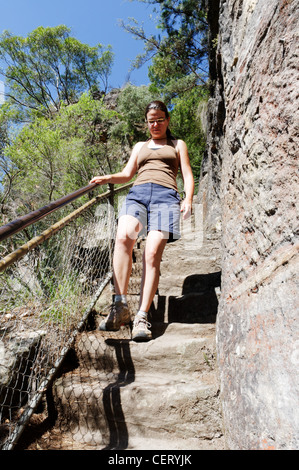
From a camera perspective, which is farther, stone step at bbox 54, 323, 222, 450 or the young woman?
the young woman

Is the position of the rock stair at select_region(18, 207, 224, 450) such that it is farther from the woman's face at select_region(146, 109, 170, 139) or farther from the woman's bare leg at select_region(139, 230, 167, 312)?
the woman's face at select_region(146, 109, 170, 139)

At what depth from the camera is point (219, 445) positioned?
4.52 feet

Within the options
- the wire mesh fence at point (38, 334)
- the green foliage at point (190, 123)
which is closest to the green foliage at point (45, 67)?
the green foliage at point (190, 123)

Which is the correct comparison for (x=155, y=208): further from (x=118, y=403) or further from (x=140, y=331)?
(x=118, y=403)

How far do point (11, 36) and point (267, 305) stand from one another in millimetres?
24705

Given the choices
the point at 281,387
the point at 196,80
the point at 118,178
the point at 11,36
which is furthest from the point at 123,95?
the point at 281,387

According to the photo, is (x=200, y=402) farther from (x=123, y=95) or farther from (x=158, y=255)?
(x=123, y=95)

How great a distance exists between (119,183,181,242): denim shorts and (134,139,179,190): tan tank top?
58 millimetres

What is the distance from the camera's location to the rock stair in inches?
58.0

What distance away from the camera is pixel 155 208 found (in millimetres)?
2098

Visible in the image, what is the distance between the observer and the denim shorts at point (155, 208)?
2039 millimetres

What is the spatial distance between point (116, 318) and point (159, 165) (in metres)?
1.26

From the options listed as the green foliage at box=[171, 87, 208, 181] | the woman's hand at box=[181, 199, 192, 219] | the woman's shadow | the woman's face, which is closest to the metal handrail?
the woman's hand at box=[181, 199, 192, 219]

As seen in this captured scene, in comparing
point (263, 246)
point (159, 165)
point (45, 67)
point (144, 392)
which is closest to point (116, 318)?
point (144, 392)
